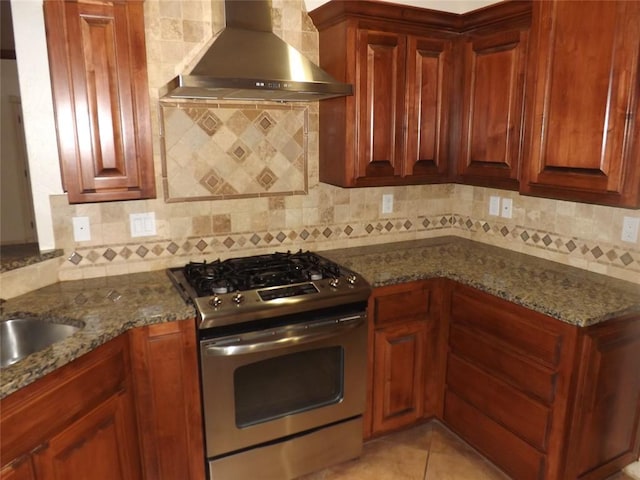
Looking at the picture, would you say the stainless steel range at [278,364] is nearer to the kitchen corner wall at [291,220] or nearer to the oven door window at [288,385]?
the oven door window at [288,385]

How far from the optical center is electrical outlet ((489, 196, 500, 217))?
110 inches

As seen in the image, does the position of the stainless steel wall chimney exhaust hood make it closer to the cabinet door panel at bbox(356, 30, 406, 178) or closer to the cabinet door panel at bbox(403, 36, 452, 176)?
the cabinet door panel at bbox(356, 30, 406, 178)

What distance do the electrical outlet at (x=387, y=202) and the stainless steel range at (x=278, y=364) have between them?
75 cm

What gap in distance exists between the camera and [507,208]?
107 inches

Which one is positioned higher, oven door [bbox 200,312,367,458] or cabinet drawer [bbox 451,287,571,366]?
cabinet drawer [bbox 451,287,571,366]

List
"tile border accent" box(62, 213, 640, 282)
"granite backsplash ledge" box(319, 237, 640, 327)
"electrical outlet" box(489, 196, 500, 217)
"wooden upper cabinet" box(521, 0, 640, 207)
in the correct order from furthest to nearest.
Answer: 1. "electrical outlet" box(489, 196, 500, 217)
2. "tile border accent" box(62, 213, 640, 282)
3. "granite backsplash ledge" box(319, 237, 640, 327)
4. "wooden upper cabinet" box(521, 0, 640, 207)

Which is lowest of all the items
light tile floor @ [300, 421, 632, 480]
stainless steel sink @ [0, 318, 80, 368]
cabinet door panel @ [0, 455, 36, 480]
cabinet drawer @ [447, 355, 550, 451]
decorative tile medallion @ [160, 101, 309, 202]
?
light tile floor @ [300, 421, 632, 480]

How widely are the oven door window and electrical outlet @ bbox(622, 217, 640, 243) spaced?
1.45 m

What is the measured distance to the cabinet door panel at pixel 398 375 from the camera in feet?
7.62

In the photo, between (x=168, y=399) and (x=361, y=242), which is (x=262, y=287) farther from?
(x=361, y=242)

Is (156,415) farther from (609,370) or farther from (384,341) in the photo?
(609,370)

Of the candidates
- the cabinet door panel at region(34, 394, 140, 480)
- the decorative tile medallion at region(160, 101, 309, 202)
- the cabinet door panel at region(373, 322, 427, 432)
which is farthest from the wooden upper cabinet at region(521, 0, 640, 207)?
the cabinet door panel at region(34, 394, 140, 480)

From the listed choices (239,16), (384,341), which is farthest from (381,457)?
(239,16)

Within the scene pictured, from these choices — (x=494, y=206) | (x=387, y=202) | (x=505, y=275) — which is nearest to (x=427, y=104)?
(x=387, y=202)
